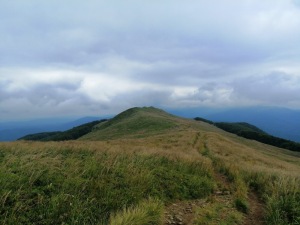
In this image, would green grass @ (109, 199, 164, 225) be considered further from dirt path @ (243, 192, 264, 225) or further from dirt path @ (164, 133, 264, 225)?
dirt path @ (243, 192, 264, 225)

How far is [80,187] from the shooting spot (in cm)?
854

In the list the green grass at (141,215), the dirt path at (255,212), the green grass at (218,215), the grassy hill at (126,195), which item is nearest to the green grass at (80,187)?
the grassy hill at (126,195)

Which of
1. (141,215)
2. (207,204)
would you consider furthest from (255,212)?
(141,215)

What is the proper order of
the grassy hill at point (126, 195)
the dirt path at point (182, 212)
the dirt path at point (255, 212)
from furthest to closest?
the dirt path at point (255, 212), the dirt path at point (182, 212), the grassy hill at point (126, 195)

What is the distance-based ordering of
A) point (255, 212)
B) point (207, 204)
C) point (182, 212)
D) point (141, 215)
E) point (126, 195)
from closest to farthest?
1. point (141, 215)
2. point (126, 195)
3. point (182, 212)
4. point (255, 212)
5. point (207, 204)

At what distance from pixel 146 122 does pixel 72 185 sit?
227 feet

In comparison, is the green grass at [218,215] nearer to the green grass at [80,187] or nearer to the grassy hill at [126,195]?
the grassy hill at [126,195]

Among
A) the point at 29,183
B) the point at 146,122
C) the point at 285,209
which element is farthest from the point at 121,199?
the point at 146,122

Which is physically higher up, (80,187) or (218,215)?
(80,187)

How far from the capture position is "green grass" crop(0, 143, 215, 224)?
691 centimetres

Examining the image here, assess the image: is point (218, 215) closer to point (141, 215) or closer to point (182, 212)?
point (182, 212)

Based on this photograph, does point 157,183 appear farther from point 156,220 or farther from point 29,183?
point 29,183

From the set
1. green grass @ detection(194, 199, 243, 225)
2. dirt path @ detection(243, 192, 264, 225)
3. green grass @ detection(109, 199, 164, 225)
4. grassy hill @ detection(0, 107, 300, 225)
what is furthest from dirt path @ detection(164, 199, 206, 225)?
dirt path @ detection(243, 192, 264, 225)

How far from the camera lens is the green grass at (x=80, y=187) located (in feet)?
22.7
